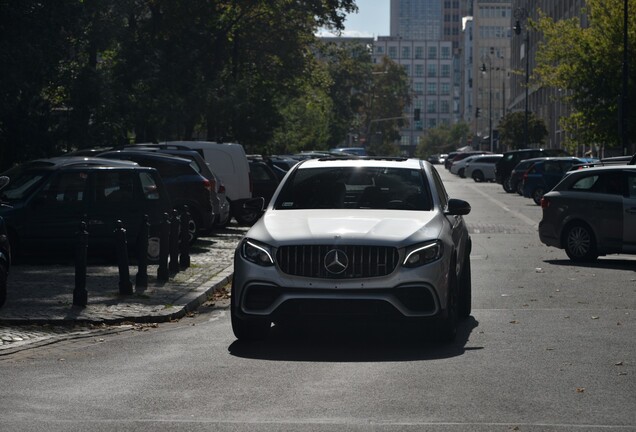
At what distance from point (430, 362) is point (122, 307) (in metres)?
4.75

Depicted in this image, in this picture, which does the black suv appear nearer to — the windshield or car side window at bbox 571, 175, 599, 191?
car side window at bbox 571, 175, 599, 191

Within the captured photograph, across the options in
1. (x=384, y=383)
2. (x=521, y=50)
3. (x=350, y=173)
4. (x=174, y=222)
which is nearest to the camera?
(x=384, y=383)

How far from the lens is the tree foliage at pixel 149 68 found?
89.0 ft

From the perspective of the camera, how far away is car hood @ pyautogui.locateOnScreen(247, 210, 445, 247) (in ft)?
35.5

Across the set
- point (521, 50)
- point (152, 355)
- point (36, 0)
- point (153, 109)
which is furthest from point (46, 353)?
point (521, 50)

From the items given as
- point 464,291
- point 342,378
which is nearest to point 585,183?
point 464,291

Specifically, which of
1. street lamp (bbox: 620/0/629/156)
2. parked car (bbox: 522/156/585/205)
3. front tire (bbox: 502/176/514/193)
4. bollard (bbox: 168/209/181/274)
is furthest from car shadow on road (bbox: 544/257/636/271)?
front tire (bbox: 502/176/514/193)

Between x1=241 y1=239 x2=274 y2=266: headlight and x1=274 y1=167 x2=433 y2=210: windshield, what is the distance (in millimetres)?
1031

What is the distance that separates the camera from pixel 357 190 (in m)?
12.2

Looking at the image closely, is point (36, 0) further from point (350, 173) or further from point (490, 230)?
point (350, 173)

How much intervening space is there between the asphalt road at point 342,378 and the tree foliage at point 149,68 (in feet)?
46.4

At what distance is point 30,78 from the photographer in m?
27.6

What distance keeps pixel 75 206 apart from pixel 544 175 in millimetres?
30939

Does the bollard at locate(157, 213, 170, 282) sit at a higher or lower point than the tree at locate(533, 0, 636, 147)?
lower
